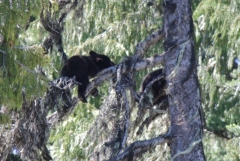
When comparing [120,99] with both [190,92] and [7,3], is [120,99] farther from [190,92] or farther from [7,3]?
[7,3]

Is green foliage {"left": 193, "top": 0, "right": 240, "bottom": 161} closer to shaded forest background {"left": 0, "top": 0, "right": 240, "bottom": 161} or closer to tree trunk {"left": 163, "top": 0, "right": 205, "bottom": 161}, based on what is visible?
shaded forest background {"left": 0, "top": 0, "right": 240, "bottom": 161}

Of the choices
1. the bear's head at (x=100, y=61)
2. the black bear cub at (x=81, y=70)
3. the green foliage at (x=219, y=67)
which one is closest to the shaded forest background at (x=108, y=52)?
the green foliage at (x=219, y=67)

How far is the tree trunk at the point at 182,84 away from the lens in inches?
296

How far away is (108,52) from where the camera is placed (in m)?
12.1

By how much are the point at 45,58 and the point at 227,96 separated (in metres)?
5.46

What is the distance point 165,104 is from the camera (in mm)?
8688

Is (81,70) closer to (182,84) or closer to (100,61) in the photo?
(100,61)

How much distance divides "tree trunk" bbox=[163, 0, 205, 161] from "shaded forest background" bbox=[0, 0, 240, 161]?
752mm

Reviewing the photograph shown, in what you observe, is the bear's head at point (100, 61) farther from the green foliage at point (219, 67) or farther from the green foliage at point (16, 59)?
the green foliage at point (16, 59)

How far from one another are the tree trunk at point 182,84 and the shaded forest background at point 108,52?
752 millimetres

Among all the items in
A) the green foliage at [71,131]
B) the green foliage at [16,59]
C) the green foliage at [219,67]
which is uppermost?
the green foliage at [16,59]

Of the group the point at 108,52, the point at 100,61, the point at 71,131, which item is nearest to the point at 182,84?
the point at 100,61

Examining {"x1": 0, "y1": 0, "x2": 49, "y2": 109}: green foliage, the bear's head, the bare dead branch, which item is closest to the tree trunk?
the bare dead branch

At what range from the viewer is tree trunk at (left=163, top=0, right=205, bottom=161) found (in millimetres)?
7512
